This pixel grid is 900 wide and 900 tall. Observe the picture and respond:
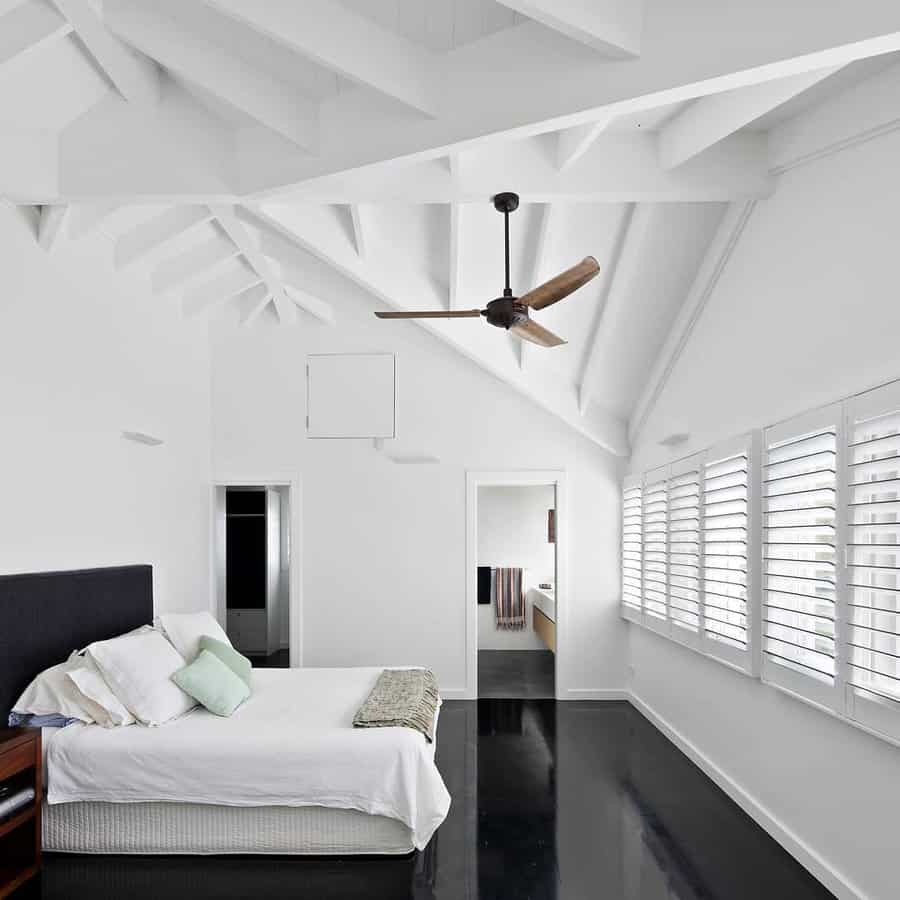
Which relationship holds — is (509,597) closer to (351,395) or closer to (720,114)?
(351,395)

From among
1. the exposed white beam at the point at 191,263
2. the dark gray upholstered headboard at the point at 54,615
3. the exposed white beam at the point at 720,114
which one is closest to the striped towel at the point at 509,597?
the dark gray upholstered headboard at the point at 54,615

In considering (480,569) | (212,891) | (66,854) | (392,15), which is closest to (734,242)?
(392,15)

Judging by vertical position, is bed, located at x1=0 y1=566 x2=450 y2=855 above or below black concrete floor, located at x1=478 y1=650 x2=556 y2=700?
above

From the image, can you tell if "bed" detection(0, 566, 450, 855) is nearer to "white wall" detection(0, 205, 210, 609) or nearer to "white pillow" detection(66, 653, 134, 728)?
"white pillow" detection(66, 653, 134, 728)

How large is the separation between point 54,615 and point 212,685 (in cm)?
88

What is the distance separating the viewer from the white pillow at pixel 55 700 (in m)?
3.64

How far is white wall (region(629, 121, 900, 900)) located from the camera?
9.18 feet

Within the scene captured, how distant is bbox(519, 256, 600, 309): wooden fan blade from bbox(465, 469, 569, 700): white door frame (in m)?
3.15

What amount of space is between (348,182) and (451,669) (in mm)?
4327

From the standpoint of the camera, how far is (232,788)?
3.46 m

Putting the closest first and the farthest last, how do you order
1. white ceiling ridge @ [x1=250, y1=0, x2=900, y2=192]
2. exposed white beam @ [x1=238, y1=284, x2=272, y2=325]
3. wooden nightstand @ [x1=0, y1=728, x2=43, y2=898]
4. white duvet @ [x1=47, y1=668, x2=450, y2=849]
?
white ceiling ridge @ [x1=250, y1=0, x2=900, y2=192]
wooden nightstand @ [x1=0, y1=728, x2=43, y2=898]
white duvet @ [x1=47, y1=668, x2=450, y2=849]
exposed white beam @ [x1=238, y1=284, x2=272, y2=325]

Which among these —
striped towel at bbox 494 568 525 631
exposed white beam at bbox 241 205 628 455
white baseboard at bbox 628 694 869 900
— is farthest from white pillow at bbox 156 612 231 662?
striped towel at bbox 494 568 525 631

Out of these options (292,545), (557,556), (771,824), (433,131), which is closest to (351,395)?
(292,545)

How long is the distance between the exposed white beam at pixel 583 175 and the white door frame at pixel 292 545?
3.48m
